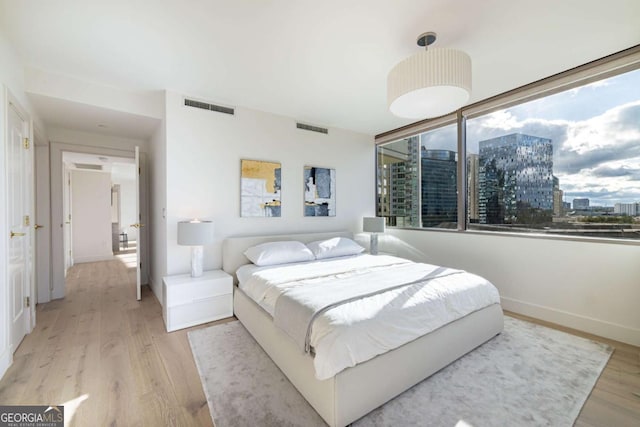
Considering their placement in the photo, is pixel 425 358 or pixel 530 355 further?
pixel 530 355

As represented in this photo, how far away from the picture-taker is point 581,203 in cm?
291

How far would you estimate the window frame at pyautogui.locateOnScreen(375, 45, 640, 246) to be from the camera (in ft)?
8.51

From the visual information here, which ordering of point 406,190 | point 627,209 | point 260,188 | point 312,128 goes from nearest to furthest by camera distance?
1. point 627,209
2. point 260,188
3. point 312,128
4. point 406,190

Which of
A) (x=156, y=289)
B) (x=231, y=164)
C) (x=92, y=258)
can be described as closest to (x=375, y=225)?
(x=231, y=164)

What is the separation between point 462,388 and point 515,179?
2.79 metres

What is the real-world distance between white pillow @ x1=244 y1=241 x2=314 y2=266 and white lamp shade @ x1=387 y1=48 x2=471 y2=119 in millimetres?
2129

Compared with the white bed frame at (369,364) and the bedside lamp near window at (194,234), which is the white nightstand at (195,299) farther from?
the white bed frame at (369,364)

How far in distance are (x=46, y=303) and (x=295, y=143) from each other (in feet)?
14.1

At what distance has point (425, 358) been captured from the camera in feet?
6.44

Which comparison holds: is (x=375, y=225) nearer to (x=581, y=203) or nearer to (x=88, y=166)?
(x=581, y=203)

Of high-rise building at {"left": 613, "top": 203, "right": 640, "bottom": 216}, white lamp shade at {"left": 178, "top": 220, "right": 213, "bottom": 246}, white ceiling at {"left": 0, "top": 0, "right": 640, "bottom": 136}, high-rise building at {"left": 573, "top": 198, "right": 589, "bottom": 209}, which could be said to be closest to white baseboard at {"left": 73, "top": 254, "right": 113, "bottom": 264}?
white ceiling at {"left": 0, "top": 0, "right": 640, "bottom": 136}

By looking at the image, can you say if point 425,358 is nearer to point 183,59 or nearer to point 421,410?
point 421,410

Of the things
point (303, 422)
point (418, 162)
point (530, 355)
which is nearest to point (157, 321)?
point (303, 422)

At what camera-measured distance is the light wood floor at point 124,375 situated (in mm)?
1678
